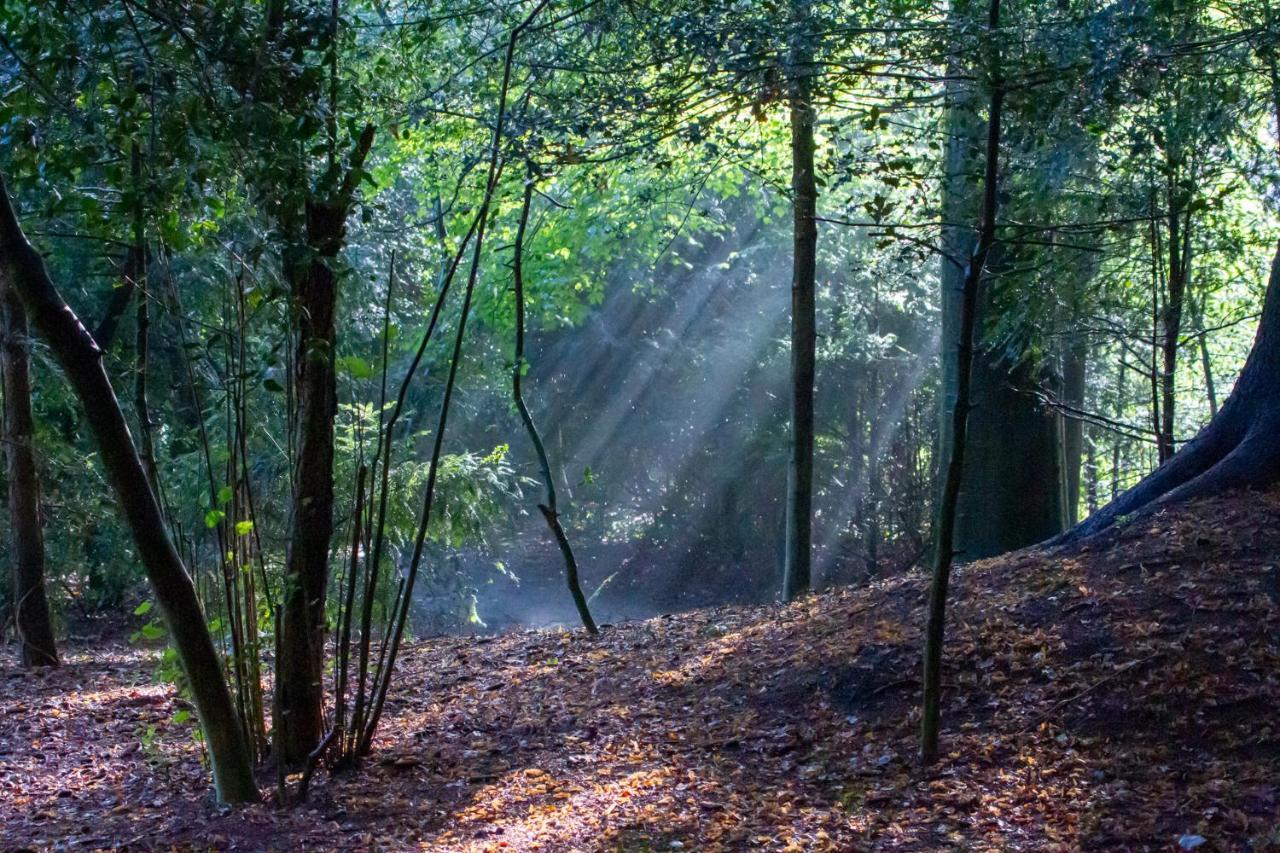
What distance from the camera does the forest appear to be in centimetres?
431

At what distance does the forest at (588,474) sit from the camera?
4.31 metres

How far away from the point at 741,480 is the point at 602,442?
9.54ft

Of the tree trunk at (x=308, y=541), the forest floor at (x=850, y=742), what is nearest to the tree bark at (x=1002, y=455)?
the forest floor at (x=850, y=742)

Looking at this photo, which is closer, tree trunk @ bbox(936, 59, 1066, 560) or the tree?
the tree

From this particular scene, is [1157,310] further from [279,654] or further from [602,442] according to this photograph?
[602,442]

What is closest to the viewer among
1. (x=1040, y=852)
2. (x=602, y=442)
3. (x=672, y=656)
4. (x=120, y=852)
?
(x=1040, y=852)

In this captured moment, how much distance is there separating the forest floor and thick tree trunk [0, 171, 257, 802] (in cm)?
43

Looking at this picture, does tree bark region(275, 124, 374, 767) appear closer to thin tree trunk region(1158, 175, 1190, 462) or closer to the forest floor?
the forest floor

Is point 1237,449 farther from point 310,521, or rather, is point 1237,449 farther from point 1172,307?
point 310,521

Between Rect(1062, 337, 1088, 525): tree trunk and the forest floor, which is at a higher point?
Rect(1062, 337, 1088, 525): tree trunk

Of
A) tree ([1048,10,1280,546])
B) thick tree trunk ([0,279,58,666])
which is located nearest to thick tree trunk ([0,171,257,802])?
tree ([1048,10,1280,546])

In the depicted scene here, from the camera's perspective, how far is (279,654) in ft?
16.8

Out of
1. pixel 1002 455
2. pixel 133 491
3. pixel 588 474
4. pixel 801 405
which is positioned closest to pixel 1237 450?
pixel 1002 455

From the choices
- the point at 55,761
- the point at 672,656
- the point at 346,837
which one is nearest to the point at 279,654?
the point at 346,837
